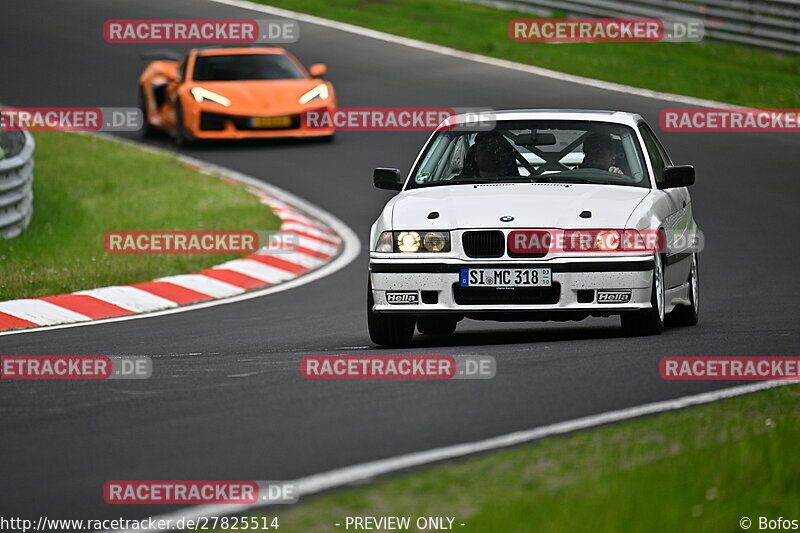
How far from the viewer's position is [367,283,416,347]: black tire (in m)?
9.76

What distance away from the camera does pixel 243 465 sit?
6.09 metres

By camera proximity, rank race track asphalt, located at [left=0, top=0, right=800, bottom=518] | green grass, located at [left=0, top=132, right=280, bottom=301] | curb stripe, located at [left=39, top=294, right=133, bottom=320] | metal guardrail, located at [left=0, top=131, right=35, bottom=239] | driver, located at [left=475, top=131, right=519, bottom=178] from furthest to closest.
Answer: metal guardrail, located at [left=0, top=131, right=35, bottom=239]
green grass, located at [left=0, top=132, right=280, bottom=301]
curb stripe, located at [left=39, top=294, right=133, bottom=320]
driver, located at [left=475, top=131, right=519, bottom=178]
race track asphalt, located at [left=0, top=0, right=800, bottom=518]

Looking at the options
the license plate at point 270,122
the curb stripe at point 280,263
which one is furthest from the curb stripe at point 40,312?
the license plate at point 270,122

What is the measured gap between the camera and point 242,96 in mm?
21219

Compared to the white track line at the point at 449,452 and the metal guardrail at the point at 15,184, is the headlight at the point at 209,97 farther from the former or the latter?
the white track line at the point at 449,452

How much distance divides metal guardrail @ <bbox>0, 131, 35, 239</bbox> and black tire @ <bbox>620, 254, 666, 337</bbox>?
7086 mm

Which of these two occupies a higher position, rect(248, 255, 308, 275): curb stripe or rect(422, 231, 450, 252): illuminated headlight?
rect(422, 231, 450, 252): illuminated headlight

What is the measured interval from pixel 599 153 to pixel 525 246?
141cm

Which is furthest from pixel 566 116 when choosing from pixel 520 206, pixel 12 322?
pixel 12 322

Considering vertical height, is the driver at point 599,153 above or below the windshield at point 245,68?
below

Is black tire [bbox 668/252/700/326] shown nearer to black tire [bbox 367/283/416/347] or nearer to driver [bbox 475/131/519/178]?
driver [bbox 475/131/519/178]

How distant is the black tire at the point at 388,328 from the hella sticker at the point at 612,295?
3.92 feet

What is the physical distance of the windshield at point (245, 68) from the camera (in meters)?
22.0

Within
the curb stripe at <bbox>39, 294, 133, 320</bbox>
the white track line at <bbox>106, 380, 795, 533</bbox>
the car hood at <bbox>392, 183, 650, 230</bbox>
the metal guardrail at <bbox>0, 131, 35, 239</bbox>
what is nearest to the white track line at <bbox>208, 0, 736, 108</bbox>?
the metal guardrail at <bbox>0, 131, 35, 239</bbox>
